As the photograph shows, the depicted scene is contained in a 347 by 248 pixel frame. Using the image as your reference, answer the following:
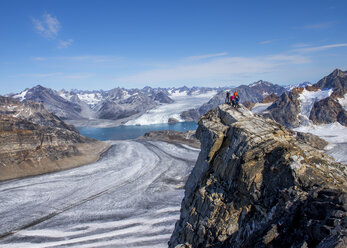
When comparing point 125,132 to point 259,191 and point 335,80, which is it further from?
point 259,191

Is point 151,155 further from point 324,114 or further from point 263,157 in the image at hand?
point 324,114

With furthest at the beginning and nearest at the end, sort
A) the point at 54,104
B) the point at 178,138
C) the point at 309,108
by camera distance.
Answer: the point at 54,104
the point at 309,108
the point at 178,138

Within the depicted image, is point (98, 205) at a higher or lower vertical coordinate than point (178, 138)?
lower

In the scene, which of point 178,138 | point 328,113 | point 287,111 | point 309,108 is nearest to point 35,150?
point 178,138

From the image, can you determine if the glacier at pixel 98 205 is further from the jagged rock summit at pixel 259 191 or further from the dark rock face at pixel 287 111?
the dark rock face at pixel 287 111

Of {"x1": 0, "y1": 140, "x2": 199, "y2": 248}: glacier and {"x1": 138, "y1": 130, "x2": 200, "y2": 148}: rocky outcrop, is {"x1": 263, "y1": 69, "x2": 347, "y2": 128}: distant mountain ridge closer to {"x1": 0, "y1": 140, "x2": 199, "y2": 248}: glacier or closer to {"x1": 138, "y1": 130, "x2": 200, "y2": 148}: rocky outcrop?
{"x1": 138, "y1": 130, "x2": 200, "y2": 148}: rocky outcrop

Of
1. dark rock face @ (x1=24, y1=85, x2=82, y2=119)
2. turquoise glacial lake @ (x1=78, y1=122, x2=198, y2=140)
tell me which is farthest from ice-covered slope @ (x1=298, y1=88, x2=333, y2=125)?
dark rock face @ (x1=24, y1=85, x2=82, y2=119)

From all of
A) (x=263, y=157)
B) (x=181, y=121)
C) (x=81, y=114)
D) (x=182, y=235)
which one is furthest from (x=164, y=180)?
(x=81, y=114)
